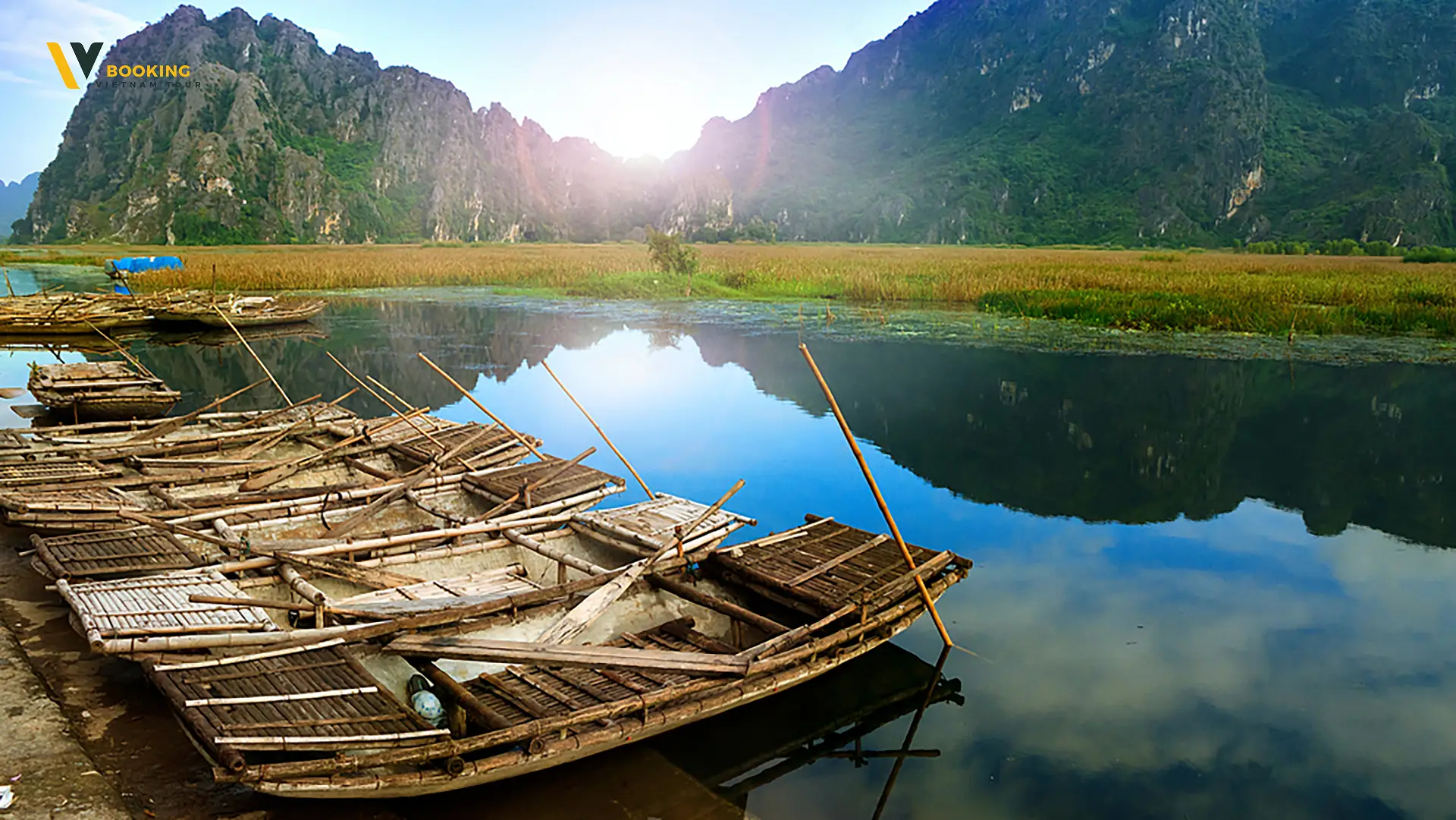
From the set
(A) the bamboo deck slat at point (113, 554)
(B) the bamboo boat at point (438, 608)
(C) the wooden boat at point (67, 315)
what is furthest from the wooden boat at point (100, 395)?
(C) the wooden boat at point (67, 315)

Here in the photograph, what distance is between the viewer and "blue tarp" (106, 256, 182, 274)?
1166 inches

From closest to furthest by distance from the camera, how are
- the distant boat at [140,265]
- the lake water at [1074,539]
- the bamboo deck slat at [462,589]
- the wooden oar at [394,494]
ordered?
the lake water at [1074,539] → the bamboo deck slat at [462,589] → the wooden oar at [394,494] → the distant boat at [140,265]

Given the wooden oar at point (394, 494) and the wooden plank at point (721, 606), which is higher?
the wooden oar at point (394, 494)

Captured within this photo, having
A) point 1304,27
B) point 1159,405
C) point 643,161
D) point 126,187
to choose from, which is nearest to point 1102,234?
point 1304,27

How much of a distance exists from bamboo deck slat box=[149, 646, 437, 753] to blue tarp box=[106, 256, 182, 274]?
3126 cm

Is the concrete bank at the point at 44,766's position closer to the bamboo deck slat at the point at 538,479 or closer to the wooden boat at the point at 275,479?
the wooden boat at the point at 275,479

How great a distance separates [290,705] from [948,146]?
12942 centimetres

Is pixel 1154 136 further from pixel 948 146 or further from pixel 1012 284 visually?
pixel 1012 284

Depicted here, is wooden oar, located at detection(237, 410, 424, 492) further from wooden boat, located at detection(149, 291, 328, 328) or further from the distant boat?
the distant boat

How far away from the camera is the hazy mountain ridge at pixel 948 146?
275ft

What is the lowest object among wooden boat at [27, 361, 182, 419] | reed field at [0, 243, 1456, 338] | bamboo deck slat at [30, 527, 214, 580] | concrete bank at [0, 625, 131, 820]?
concrete bank at [0, 625, 131, 820]

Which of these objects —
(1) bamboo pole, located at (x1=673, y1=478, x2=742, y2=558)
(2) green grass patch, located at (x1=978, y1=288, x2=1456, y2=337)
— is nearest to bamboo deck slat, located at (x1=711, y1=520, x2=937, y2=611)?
(1) bamboo pole, located at (x1=673, y1=478, x2=742, y2=558)

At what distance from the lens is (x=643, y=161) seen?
17825cm

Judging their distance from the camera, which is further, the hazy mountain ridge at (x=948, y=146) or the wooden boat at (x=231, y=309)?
the hazy mountain ridge at (x=948, y=146)
